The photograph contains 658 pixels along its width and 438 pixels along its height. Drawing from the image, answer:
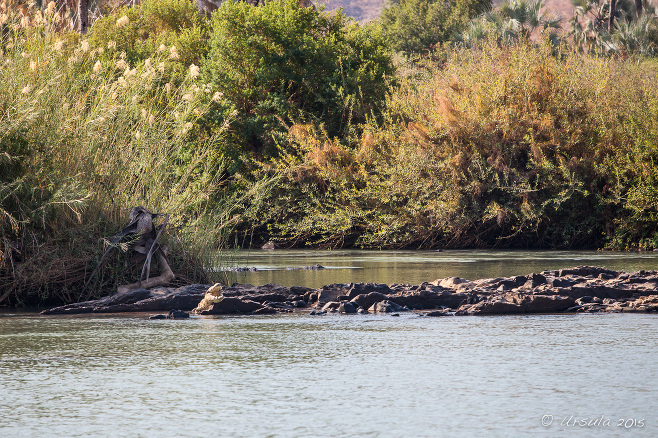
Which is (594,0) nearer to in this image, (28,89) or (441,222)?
(441,222)

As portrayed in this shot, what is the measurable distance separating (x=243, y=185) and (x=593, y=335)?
705 inches

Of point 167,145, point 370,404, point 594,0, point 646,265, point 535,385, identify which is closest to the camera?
point 370,404

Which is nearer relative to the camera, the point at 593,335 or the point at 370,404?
the point at 370,404

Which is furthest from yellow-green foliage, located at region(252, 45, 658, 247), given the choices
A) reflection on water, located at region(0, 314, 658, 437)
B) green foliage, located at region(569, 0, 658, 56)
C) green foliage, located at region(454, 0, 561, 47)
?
green foliage, located at region(454, 0, 561, 47)

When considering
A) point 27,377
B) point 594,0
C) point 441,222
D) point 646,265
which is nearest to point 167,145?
point 27,377

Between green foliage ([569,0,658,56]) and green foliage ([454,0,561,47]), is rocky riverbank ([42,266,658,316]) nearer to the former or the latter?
green foliage ([569,0,658,56])

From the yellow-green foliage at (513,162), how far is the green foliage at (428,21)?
107ft

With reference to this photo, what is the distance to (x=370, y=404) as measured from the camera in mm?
3857

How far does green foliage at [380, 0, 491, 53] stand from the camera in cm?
5341

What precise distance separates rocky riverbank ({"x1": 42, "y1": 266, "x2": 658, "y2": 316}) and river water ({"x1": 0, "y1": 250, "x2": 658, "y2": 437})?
343 millimetres

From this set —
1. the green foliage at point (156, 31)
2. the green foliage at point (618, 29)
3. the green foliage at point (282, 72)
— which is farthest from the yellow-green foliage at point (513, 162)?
the green foliage at point (618, 29)

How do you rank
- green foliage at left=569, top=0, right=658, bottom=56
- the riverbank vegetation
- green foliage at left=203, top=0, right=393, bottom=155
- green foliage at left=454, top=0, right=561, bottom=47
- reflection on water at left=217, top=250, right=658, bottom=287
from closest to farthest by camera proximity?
the riverbank vegetation, reflection on water at left=217, top=250, right=658, bottom=287, green foliage at left=203, top=0, right=393, bottom=155, green foliage at left=569, top=0, right=658, bottom=56, green foliage at left=454, top=0, right=561, bottom=47

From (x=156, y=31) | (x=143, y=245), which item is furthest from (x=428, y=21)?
(x=143, y=245)

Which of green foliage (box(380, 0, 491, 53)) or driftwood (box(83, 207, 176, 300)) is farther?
green foliage (box(380, 0, 491, 53))
